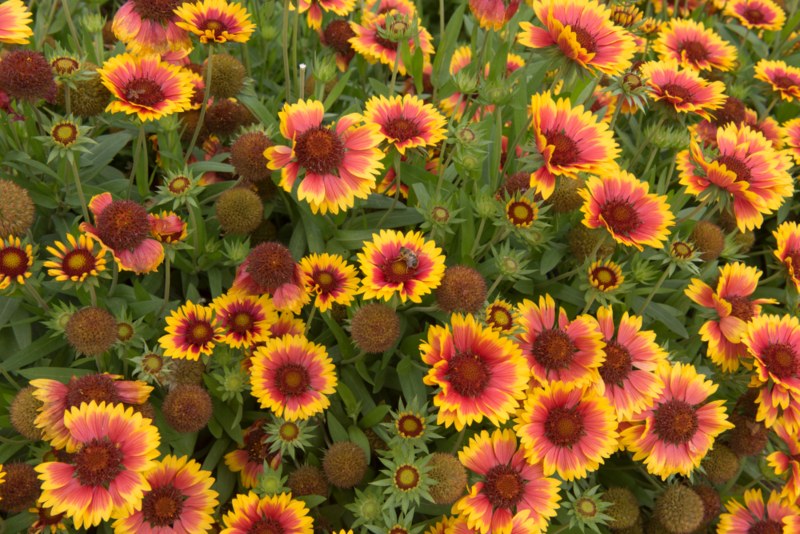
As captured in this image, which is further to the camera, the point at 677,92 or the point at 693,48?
the point at 693,48

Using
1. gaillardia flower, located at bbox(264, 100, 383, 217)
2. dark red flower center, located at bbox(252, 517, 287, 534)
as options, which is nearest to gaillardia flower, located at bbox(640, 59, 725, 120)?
gaillardia flower, located at bbox(264, 100, 383, 217)

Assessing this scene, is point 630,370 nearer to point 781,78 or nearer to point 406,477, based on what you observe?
point 406,477

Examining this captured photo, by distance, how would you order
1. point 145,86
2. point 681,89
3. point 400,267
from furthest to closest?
point 681,89 → point 145,86 → point 400,267

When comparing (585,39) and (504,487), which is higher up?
(585,39)

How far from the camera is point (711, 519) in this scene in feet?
6.62

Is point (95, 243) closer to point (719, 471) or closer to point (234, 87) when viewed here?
point (234, 87)

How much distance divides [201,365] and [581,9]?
159 centimetres

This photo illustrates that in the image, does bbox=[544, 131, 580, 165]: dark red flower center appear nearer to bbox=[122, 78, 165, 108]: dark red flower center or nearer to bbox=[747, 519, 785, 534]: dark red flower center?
bbox=[122, 78, 165, 108]: dark red flower center

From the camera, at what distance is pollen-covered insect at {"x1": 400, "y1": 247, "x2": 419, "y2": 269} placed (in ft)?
5.41

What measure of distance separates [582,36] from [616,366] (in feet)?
3.22

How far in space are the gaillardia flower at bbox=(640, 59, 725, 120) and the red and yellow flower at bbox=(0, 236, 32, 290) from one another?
1912mm

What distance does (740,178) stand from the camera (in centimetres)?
194

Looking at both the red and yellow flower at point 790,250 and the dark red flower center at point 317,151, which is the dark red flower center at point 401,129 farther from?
the red and yellow flower at point 790,250

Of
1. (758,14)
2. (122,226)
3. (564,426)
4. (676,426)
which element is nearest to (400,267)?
(564,426)
